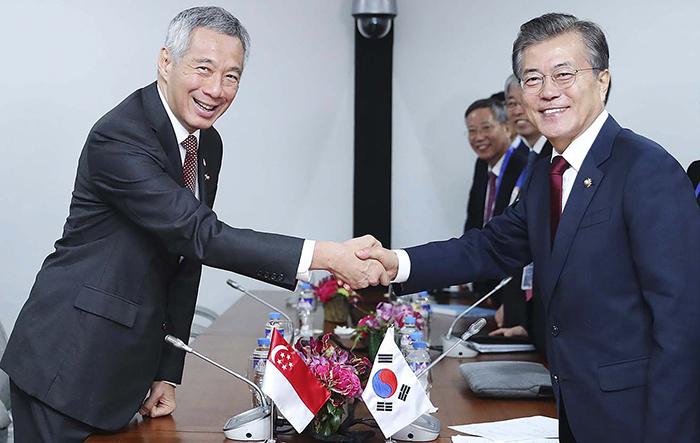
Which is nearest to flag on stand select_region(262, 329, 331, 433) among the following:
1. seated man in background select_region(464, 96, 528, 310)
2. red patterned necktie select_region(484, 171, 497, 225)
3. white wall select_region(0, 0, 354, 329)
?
seated man in background select_region(464, 96, 528, 310)

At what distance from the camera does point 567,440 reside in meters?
2.00

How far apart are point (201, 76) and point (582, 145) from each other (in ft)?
3.11

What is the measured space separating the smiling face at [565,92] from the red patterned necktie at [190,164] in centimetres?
90

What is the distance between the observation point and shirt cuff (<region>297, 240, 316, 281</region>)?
2166 mm

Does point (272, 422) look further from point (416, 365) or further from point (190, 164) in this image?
point (190, 164)

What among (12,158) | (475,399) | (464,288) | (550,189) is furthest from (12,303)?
(550,189)

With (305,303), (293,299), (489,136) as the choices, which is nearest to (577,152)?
(305,303)

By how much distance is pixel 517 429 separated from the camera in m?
2.20

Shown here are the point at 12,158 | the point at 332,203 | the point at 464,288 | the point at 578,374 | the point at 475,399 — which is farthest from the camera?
the point at 332,203

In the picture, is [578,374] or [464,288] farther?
[464,288]

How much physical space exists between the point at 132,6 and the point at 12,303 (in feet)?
5.82

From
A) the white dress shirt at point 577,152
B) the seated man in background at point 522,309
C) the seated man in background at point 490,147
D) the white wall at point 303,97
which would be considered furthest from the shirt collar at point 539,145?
the white dress shirt at point 577,152

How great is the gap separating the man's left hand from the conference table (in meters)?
0.02

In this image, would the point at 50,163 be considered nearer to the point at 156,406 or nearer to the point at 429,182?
the point at 429,182
